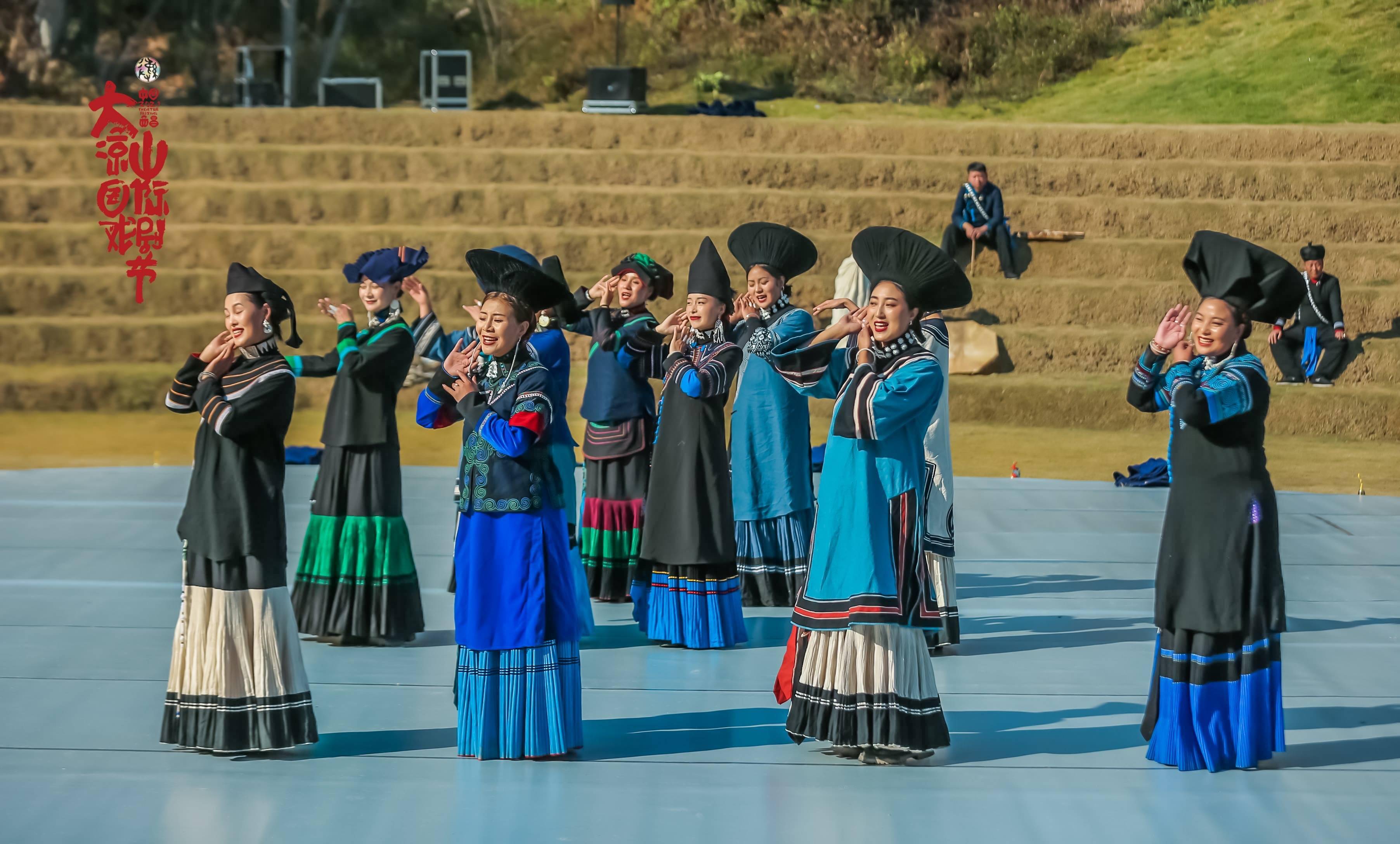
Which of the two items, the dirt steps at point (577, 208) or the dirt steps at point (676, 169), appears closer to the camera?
the dirt steps at point (577, 208)

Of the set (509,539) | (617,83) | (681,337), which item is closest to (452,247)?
(617,83)

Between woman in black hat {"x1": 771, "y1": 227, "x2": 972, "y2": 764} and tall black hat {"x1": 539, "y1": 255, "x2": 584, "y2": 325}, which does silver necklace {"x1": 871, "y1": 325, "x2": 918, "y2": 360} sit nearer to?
woman in black hat {"x1": 771, "y1": 227, "x2": 972, "y2": 764}

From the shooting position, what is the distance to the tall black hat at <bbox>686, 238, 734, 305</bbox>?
6027 millimetres

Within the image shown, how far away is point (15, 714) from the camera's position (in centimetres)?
527

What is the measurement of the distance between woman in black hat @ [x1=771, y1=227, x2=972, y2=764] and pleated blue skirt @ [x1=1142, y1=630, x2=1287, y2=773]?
0.72 meters

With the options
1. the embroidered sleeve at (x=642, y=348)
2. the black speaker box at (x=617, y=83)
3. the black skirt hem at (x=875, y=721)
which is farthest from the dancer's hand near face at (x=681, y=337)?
the black speaker box at (x=617, y=83)

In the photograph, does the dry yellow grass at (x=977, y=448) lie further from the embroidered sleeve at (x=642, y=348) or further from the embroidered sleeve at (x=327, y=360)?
the embroidered sleeve at (x=327, y=360)

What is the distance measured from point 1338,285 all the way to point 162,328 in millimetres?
12283

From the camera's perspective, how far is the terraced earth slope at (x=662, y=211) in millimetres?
15852

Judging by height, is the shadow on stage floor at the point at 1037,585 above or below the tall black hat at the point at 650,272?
below

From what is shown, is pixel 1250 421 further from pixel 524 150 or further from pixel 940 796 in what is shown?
pixel 524 150

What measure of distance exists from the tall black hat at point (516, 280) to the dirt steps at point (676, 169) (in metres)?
14.1

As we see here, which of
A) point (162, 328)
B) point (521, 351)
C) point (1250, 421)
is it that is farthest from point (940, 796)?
point (162, 328)

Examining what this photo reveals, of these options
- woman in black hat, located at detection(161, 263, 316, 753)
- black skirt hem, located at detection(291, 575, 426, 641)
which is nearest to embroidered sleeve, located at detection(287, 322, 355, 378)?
woman in black hat, located at detection(161, 263, 316, 753)
